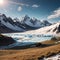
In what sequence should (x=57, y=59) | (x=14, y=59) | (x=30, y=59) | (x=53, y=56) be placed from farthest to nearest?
(x=14, y=59)
(x=30, y=59)
(x=53, y=56)
(x=57, y=59)

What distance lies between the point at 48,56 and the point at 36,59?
2.96 meters

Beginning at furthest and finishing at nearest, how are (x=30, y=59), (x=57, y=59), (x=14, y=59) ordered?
(x=14, y=59) → (x=30, y=59) → (x=57, y=59)

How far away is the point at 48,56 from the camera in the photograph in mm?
34906

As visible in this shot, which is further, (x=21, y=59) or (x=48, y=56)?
(x=21, y=59)

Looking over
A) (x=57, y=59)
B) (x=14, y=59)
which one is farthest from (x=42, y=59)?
(x=14, y=59)

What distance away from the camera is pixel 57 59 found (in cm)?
3138

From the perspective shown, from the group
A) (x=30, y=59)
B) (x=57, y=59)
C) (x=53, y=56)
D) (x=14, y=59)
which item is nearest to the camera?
(x=57, y=59)

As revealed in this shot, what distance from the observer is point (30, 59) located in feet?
124

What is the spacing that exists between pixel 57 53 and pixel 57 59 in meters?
3.73

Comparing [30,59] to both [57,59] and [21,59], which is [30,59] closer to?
[21,59]

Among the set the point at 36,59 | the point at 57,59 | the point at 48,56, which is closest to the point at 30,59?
the point at 36,59

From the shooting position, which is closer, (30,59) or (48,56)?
(48,56)

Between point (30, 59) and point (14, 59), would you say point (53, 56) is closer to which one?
point (30, 59)

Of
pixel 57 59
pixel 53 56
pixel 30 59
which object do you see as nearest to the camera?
pixel 57 59
